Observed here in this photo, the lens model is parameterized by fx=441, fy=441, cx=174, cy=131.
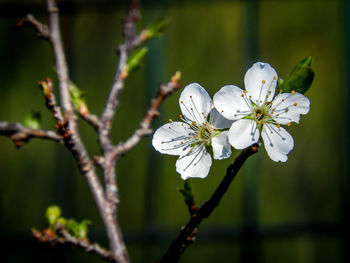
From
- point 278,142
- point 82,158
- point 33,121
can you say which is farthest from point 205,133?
point 33,121

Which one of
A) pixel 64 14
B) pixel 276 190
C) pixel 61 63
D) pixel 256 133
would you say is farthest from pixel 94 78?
pixel 256 133

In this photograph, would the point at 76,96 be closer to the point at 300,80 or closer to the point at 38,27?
the point at 38,27

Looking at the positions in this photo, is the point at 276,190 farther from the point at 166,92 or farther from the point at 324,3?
the point at 166,92

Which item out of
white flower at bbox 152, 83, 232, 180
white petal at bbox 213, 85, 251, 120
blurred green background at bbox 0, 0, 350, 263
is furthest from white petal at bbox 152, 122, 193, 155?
blurred green background at bbox 0, 0, 350, 263

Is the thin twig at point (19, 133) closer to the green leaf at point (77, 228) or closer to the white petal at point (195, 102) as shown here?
the green leaf at point (77, 228)

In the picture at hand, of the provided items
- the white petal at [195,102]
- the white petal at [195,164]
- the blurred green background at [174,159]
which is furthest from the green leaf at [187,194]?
the blurred green background at [174,159]
